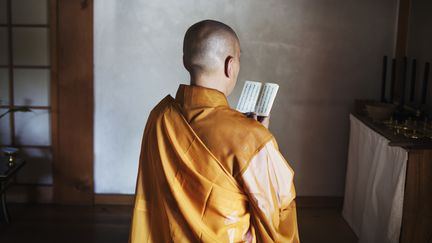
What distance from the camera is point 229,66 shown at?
6.06 feet

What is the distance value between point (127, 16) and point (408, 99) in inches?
75.1

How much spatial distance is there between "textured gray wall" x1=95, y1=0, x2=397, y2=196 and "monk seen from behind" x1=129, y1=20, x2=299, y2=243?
6.51 feet

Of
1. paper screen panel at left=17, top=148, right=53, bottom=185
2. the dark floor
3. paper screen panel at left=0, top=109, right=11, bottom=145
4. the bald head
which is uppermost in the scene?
the bald head

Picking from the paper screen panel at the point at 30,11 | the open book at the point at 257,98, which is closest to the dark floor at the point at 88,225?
the paper screen panel at the point at 30,11

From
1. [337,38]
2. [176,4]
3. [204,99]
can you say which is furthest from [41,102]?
[204,99]

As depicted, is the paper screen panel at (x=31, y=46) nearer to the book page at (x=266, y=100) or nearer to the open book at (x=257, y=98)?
the open book at (x=257, y=98)

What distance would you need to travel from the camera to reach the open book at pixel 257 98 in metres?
2.16

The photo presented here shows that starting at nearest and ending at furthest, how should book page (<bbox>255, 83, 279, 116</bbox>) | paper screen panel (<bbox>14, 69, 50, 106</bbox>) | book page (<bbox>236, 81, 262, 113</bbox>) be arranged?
book page (<bbox>255, 83, 279, 116</bbox>) < book page (<bbox>236, 81, 262, 113</bbox>) < paper screen panel (<bbox>14, 69, 50, 106</bbox>)

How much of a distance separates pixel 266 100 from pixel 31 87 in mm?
2249

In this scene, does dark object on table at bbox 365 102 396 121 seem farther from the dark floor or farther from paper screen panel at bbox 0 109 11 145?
paper screen panel at bbox 0 109 11 145

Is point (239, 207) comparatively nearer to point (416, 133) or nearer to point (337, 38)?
point (416, 133)

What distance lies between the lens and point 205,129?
1806 mm

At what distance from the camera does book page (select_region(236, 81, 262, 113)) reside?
8.02 feet

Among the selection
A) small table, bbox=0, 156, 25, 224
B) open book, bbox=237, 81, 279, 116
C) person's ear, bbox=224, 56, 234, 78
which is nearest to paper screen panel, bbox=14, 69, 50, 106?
small table, bbox=0, 156, 25, 224
